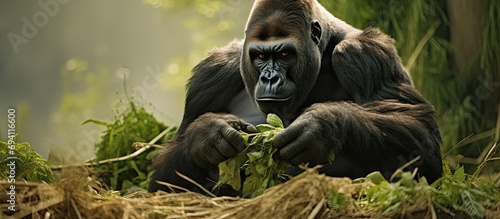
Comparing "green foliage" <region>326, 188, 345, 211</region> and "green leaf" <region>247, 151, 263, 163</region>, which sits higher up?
"green leaf" <region>247, 151, 263, 163</region>

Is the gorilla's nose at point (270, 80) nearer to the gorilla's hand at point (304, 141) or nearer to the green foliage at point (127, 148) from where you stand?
the gorilla's hand at point (304, 141)

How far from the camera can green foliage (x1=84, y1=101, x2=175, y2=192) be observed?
5.56 m

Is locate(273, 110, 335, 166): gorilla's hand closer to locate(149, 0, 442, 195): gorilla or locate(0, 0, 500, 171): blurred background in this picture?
locate(149, 0, 442, 195): gorilla

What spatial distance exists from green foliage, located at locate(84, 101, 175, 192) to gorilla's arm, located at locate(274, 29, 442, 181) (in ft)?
5.70

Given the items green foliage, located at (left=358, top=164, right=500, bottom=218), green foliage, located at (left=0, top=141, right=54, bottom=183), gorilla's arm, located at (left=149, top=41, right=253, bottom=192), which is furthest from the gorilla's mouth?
green foliage, located at (left=0, top=141, right=54, bottom=183)

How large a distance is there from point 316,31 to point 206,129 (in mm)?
919

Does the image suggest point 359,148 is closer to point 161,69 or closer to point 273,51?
point 273,51

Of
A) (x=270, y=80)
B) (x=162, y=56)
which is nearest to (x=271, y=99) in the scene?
(x=270, y=80)

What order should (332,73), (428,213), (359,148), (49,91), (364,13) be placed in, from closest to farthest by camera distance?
(428,213) < (359,148) < (332,73) < (364,13) < (49,91)

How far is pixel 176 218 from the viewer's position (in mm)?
3158

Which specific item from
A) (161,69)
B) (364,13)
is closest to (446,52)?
(364,13)

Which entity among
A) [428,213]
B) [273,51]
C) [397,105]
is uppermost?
[273,51]

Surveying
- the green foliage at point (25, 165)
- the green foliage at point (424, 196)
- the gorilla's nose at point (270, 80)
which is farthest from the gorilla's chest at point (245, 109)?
the green foliage at point (424, 196)

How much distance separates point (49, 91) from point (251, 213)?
1275cm
